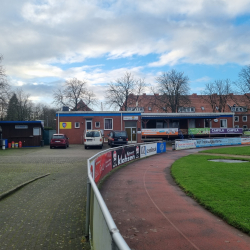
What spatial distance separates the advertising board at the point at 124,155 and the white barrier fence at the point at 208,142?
1095 centimetres

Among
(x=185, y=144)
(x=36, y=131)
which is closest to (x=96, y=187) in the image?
(x=185, y=144)

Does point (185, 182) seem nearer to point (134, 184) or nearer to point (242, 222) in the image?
point (134, 184)

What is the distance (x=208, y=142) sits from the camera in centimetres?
3378

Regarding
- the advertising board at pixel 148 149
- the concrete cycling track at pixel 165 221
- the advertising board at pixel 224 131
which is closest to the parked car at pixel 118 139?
the advertising board at pixel 148 149

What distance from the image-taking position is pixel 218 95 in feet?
222

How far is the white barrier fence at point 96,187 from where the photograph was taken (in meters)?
2.74

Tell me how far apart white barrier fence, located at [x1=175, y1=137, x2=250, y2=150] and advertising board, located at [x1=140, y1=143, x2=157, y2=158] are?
6.18m

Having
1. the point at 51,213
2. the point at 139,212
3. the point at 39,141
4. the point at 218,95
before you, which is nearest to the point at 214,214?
the point at 139,212

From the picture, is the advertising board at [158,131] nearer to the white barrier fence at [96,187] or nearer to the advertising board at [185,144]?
the advertising board at [185,144]

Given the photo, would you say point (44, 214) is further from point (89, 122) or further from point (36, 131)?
point (89, 122)

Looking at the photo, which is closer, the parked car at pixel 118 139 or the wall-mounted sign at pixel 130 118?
the parked car at pixel 118 139

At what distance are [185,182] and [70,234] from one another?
20.7ft

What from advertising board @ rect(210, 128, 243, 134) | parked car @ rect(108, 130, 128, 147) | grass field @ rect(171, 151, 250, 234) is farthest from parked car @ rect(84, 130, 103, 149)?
advertising board @ rect(210, 128, 243, 134)

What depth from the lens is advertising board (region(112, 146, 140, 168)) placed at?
14.8 meters
